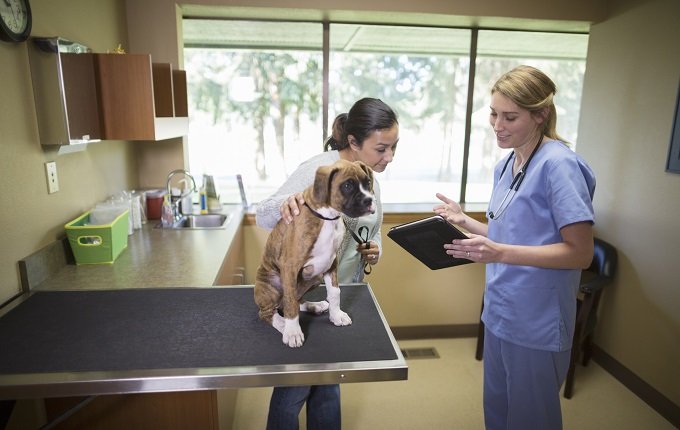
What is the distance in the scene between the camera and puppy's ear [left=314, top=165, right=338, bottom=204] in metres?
1.04

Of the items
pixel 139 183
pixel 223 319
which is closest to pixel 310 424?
pixel 223 319

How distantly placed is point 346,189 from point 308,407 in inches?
36.7

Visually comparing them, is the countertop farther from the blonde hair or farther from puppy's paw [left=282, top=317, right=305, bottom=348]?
the blonde hair

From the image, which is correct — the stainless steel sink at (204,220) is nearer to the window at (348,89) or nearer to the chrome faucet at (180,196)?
the chrome faucet at (180,196)

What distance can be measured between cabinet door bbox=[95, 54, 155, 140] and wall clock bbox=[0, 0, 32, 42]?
343 millimetres

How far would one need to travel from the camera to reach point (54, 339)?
114 centimetres

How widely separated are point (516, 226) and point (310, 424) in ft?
3.35

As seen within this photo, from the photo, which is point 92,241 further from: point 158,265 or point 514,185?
point 514,185

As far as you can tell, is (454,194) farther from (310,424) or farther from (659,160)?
(310,424)

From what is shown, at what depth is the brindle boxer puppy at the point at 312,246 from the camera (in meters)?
1.04

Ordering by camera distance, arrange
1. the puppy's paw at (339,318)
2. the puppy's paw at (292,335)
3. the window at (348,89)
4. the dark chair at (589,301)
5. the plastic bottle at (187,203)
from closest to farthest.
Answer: the puppy's paw at (292,335) < the puppy's paw at (339,318) < the dark chair at (589,301) < the plastic bottle at (187,203) < the window at (348,89)

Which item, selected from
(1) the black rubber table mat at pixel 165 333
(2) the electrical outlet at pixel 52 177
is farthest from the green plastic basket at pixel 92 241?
(1) the black rubber table mat at pixel 165 333

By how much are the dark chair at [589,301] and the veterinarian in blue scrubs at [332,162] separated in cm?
145

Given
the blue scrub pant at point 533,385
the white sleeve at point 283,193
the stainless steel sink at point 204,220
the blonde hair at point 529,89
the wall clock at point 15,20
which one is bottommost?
the blue scrub pant at point 533,385
